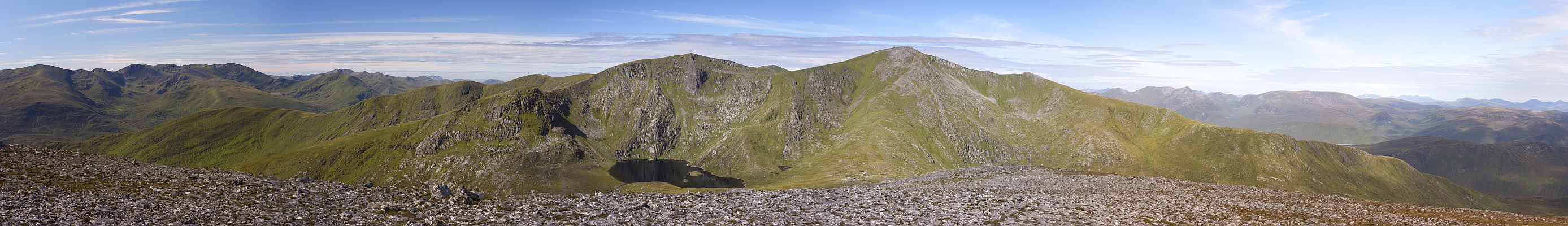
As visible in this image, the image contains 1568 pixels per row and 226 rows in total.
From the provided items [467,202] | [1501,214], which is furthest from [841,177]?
[467,202]

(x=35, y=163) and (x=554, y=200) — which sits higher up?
(x=35, y=163)

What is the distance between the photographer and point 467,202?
39312 millimetres

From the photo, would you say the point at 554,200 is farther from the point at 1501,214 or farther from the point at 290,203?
the point at 1501,214

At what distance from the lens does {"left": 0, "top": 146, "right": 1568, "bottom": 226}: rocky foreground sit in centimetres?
2980

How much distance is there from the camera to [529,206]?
40125 millimetres

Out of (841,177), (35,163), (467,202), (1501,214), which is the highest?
(35,163)

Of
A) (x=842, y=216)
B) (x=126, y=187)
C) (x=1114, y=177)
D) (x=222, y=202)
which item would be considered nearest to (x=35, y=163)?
(x=126, y=187)

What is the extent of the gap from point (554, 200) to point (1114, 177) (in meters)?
115

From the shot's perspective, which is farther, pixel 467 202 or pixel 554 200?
pixel 554 200

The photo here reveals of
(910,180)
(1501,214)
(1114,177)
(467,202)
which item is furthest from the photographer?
(910,180)

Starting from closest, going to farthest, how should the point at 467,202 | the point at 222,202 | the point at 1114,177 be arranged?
the point at 222,202 → the point at 467,202 → the point at 1114,177

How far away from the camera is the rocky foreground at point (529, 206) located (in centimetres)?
2980

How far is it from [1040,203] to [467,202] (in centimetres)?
5023

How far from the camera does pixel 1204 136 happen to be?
196625mm
